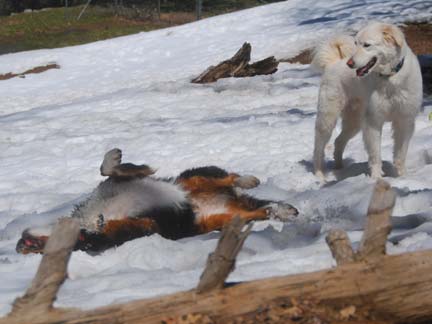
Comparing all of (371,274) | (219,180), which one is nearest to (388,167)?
(219,180)

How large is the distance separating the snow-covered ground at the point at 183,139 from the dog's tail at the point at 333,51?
1.04 metres

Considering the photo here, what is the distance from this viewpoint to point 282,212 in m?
5.40

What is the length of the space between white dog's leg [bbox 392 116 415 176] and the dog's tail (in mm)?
886

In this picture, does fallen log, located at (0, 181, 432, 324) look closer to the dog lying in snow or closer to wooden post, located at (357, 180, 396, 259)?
wooden post, located at (357, 180, 396, 259)

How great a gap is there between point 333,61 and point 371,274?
424 cm

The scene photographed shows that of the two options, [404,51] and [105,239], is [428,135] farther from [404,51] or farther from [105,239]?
[105,239]

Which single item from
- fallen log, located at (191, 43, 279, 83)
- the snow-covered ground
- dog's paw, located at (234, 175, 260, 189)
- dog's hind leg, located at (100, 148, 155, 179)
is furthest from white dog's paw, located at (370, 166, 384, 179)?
fallen log, located at (191, 43, 279, 83)

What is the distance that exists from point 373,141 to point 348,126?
2.48ft

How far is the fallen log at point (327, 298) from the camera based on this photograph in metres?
2.79

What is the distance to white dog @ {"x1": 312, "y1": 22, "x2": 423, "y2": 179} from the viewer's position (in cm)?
604

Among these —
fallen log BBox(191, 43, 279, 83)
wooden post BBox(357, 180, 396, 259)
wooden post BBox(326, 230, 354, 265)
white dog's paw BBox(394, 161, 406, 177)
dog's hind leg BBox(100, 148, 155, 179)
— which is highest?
wooden post BBox(357, 180, 396, 259)

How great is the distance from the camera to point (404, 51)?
19.9 ft

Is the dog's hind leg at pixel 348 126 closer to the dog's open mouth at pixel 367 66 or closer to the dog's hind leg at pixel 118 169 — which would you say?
the dog's open mouth at pixel 367 66

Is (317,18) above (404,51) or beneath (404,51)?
beneath
